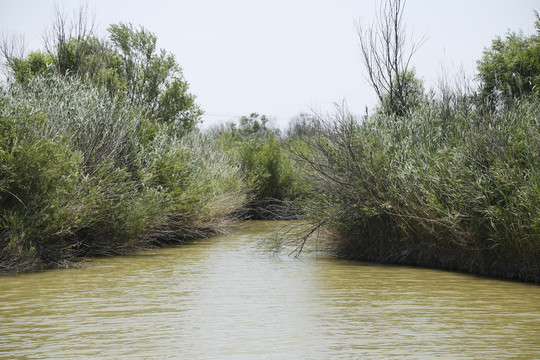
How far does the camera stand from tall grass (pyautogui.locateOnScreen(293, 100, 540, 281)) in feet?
39.0

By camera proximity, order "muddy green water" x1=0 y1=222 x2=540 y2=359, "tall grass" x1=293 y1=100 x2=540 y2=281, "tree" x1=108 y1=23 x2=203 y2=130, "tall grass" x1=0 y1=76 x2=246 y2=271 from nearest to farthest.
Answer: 1. "muddy green water" x1=0 y1=222 x2=540 y2=359
2. "tall grass" x1=293 y1=100 x2=540 y2=281
3. "tall grass" x1=0 y1=76 x2=246 y2=271
4. "tree" x1=108 y1=23 x2=203 y2=130

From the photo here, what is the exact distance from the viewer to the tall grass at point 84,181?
13047 millimetres

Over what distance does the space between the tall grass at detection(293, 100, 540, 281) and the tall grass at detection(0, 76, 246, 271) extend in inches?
187

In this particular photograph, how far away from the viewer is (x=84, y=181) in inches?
566

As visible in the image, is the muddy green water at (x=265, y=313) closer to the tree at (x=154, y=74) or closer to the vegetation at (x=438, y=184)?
the vegetation at (x=438, y=184)

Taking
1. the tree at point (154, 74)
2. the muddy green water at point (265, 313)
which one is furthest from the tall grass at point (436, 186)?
the tree at point (154, 74)

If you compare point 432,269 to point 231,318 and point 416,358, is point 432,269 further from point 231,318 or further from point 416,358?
point 416,358

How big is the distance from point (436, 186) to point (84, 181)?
7.73 metres

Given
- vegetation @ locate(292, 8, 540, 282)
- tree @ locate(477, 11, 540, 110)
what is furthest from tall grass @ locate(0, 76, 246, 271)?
tree @ locate(477, 11, 540, 110)

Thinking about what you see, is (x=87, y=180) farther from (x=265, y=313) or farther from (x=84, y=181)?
(x=265, y=313)

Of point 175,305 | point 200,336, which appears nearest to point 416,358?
point 200,336

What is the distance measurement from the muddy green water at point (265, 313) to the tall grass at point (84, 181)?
42.2 inches

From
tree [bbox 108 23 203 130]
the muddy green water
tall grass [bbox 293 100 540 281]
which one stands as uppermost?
tree [bbox 108 23 203 130]

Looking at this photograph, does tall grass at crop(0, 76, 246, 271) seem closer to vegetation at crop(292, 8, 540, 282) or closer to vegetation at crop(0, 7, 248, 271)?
vegetation at crop(0, 7, 248, 271)
